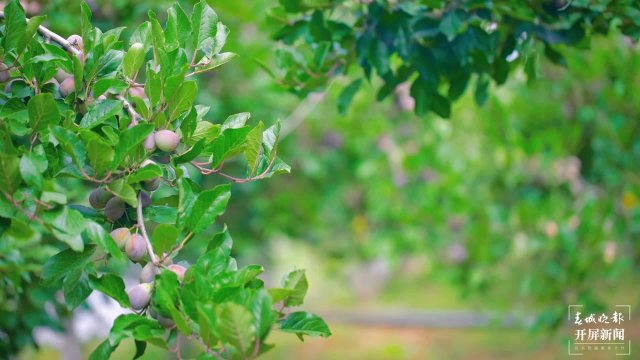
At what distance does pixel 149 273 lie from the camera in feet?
2.71

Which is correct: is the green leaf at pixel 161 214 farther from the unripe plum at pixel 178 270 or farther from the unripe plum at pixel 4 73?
the unripe plum at pixel 4 73

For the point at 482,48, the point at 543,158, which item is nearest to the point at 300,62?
the point at 482,48

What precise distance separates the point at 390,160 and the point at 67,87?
261 cm

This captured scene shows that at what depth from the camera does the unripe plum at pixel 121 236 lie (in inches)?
33.0

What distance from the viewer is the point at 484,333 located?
5184 millimetres

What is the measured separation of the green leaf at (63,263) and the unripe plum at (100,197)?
0.19ft

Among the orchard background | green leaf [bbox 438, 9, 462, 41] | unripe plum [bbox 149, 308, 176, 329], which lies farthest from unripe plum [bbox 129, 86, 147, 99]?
green leaf [bbox 438, 9, 462, 41]

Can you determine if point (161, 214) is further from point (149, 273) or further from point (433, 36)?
point (433, 36)

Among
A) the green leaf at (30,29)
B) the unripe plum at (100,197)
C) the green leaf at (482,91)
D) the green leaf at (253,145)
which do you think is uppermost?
the green leaf at (482,91)

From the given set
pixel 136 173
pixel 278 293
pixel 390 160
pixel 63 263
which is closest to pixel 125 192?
pixel 136 173

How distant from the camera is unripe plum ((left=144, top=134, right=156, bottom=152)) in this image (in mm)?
883

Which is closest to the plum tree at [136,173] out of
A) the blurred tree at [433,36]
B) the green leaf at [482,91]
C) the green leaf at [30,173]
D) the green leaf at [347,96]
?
the green leaf at [30,173]

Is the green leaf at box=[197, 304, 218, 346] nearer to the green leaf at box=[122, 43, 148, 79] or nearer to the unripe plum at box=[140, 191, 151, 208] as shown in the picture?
the unripe plum at box=[140, 191, 151, 208]

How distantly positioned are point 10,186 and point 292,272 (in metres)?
0.34
